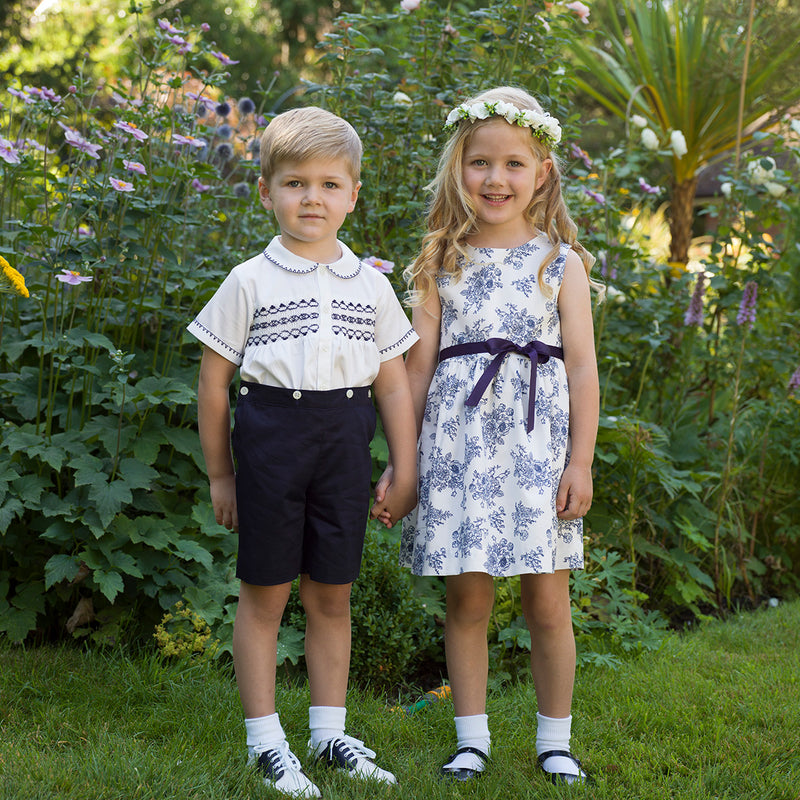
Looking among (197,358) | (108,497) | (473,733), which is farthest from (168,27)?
(473,733)

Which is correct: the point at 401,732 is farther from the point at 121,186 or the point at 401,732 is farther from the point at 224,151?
the point at 224,151

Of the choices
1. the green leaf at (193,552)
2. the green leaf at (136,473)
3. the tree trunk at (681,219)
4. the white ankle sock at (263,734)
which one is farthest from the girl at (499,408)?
the tree trunk at (681,219)

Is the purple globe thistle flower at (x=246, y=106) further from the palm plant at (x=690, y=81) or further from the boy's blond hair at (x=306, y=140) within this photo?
the palm plant at (x=690, y=81)

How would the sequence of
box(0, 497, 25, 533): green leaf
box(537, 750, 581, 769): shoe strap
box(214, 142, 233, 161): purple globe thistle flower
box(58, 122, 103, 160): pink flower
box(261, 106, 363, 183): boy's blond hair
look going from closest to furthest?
box(261, 106, 363, 183): boy's blond hair < box(537, 750, 581, 769): shoe strap < box(0, 497, 25, 533): green leaf < box(58, 122, 103, 160): pink flower < box(214, 142, 233, 161): purple globe thistle flower

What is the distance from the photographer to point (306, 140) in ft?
6.20

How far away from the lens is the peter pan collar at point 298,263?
1.96m

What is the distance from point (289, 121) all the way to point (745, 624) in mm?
2513

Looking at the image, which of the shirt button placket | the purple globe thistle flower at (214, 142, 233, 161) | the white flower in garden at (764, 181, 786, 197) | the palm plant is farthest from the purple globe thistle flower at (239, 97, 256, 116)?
the palm plant

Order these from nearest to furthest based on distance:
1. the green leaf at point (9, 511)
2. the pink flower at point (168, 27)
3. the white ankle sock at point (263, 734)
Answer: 1. the white ankle sock at point (263, 734)
2. the green leaf at point (9, 511)
3. the pink flower at point (168, 27)

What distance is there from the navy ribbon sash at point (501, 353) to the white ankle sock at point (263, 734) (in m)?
0.87

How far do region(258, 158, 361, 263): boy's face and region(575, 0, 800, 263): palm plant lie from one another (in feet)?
12.4

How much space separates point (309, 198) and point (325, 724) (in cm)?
123

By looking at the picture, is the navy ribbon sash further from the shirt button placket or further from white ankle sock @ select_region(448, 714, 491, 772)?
white ankle sock @ select_region(448, 714, 491, 772)

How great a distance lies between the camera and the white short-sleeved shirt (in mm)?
1920
